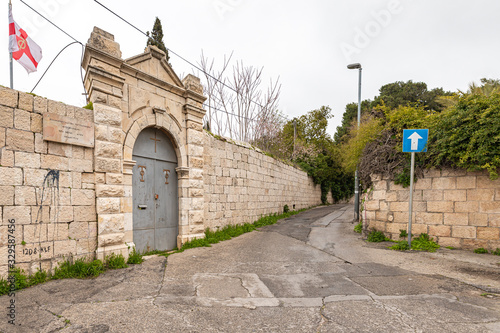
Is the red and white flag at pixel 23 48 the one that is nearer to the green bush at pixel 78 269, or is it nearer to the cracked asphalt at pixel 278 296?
the green bush at pixel 78 269

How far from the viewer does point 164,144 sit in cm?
674

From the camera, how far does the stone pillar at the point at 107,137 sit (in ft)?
16.6

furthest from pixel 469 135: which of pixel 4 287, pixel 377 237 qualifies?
pixel 4 287

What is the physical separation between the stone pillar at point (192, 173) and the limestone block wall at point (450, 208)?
5.31m

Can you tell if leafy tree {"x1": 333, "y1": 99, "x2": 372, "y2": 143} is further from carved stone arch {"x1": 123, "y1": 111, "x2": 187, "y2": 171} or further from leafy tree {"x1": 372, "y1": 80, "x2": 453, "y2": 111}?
carved stone arch {"x1": 123, "y1": 111, "x2": 187, "y2": 171}

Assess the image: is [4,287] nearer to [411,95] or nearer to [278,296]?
[278,296]

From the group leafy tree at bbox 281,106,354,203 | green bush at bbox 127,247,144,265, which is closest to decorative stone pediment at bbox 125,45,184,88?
green bush at bbox 127,247,144,265

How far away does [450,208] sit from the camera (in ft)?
21.0

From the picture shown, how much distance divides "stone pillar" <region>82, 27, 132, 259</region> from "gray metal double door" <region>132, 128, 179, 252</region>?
0.62 meters

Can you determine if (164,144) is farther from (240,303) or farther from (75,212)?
(240,303)

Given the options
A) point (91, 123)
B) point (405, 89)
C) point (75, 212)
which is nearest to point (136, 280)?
point (75, 212)

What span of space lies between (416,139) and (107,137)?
698 cm

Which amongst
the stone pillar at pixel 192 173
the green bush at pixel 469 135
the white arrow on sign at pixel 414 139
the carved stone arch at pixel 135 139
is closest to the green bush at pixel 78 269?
the carved stone arch at pixel 135 139

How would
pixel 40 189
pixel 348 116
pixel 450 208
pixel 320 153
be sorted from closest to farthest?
1. pixel 40 189
2. pixel 450 208
3. pixel 320 153
4. pixel 348 116
